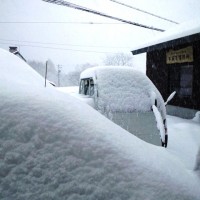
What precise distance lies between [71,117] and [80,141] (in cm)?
20

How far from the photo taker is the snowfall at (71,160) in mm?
1380

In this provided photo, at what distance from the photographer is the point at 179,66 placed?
11.6 m

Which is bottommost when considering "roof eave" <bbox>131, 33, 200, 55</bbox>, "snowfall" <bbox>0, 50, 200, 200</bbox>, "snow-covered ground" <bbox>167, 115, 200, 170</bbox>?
"snow-covered ground" <bbox>167, 115, 200, 170</bbox>

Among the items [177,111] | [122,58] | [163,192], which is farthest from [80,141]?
[122,58]

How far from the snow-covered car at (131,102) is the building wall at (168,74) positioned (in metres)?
5.47

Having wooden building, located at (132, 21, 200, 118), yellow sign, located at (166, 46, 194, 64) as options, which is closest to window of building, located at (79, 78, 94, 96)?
wooden building, located at (132, 21, 200, 118)

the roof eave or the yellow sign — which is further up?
the roof eave

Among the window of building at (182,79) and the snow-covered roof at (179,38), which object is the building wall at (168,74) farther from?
the snow-covered roof at (179,38)

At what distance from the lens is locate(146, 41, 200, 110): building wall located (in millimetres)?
10172

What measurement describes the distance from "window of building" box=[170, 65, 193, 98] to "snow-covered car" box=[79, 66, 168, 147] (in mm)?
6117

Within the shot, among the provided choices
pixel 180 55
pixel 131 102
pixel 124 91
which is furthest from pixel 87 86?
pixel 180 55

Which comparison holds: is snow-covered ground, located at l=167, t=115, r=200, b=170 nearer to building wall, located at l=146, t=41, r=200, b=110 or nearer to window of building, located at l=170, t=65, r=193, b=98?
building wall, located at l=146, t=41, r=200, b=110

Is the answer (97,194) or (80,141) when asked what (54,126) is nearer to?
(80,141)

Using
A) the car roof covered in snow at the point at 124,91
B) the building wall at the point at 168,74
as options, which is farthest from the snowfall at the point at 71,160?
the building wall at the point at 168,74
